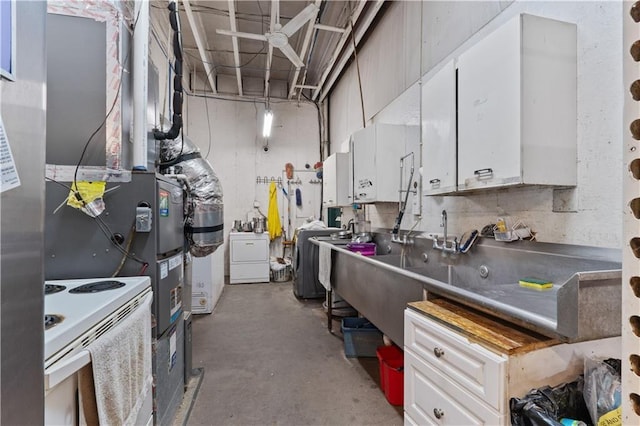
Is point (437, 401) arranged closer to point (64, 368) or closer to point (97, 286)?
point (64, 368)

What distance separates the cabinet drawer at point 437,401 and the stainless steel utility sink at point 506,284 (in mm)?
314

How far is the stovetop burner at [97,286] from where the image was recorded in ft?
3.82

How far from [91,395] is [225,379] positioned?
5.41 feet

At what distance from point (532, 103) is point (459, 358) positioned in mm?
1166

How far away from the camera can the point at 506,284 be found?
1.60 metres

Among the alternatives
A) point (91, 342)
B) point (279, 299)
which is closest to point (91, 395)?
point (91, 342)

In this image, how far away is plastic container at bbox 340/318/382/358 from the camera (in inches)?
104

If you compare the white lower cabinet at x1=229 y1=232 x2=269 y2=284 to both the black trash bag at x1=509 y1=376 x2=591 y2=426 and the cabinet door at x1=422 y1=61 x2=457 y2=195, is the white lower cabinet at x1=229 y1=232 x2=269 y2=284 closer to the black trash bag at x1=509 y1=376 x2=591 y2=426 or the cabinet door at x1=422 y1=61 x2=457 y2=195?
the cabinet door at x1=422 y1=61 x2=457 y2=195

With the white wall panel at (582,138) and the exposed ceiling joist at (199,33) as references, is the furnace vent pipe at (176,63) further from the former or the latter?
the white wall panel at (582,138)

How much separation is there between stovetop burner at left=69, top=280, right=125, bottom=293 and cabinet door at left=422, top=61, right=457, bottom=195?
5.92 feet

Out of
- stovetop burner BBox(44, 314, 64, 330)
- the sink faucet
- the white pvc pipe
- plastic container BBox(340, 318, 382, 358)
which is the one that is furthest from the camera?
plastic container BBox(340, 318, 382, 358)

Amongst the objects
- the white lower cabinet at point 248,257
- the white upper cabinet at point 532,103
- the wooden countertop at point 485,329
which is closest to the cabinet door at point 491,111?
the white upper cabinet at point 532,103

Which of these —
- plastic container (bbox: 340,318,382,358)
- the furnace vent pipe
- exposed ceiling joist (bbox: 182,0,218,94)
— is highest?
exposed ceiling joist (bbox: 182,0,218,94)

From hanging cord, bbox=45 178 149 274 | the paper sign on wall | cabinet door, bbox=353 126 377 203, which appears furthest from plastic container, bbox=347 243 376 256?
the paper sign on wall
